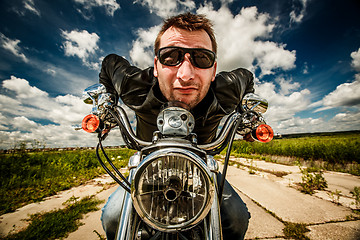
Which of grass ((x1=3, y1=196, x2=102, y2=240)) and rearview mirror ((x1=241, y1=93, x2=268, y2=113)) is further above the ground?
rearview mirror ((x1=241, y1=93, x2=268, y2=113))

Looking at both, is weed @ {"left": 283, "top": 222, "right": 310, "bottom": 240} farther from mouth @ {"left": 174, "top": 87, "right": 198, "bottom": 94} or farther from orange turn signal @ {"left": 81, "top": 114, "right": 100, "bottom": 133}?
orange turn signal @ {"left": 81, "top": 114, "right": 100, "bottom": 133}

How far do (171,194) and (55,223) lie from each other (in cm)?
193

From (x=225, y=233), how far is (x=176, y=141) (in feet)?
3.21

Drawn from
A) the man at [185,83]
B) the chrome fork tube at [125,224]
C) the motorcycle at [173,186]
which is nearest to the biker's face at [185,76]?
the man at [185,83]

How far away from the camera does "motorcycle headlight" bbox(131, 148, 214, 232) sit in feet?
1.76

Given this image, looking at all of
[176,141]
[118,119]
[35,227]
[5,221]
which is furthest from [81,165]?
[176,141]

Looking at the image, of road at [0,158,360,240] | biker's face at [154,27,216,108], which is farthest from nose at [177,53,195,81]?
road at [0,158,360,240]

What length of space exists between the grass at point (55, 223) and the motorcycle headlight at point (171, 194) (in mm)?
1619

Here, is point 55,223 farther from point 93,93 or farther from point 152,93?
point 152,93

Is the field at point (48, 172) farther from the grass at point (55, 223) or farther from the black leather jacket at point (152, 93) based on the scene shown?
the black leather jacket at point (152, 93)

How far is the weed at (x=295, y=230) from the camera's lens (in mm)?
1370

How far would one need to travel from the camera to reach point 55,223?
1579 mm

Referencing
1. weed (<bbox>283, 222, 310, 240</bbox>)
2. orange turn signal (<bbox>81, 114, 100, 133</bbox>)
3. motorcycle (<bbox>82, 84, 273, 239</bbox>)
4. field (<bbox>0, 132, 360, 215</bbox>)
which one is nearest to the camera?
motorcycle (<bbox>82, 84, 273, 239</bbox>)

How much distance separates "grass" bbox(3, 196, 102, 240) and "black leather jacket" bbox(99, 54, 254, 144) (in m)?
1.31
